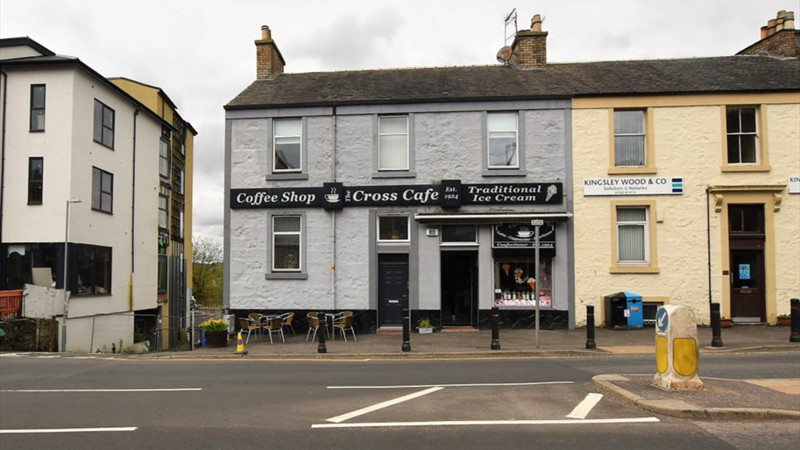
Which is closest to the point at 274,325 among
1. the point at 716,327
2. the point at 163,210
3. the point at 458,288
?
the point at 458,288

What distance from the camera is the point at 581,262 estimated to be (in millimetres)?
17266

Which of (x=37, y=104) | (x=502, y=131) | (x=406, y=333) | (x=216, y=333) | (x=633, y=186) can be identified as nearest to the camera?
(x=406, y=333)

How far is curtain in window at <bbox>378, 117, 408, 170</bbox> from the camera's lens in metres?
18.3

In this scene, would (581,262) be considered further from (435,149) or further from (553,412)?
(553,412)

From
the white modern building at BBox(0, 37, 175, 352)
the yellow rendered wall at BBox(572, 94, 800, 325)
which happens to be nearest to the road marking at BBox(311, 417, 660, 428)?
the yellow rendered wall at BBox(572, 94, 800, 325)

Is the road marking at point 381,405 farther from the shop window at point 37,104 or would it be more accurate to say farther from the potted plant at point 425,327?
the shop window at point 37,104

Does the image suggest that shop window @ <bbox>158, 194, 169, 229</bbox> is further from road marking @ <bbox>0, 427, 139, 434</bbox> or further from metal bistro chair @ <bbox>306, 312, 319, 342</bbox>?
road marking @ <bbox>0, 427, 139, 434</bbox>

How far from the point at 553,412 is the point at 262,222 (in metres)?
12.9

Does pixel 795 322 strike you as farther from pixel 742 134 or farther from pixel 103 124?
pixel 103 124

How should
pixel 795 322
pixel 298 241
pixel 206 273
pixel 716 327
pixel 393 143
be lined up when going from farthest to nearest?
pixel 206 273 < pixel 393 143 < pixel 298 241 < pixel 795 322 < pixel 716 327

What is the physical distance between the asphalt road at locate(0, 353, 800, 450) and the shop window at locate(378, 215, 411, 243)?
21.7ft

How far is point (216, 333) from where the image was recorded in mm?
16047

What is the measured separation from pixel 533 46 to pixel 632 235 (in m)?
7.48

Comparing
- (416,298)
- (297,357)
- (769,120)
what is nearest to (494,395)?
(297,357)
